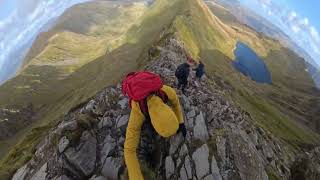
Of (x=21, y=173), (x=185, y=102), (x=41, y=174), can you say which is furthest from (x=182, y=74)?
(x=21, y=173)

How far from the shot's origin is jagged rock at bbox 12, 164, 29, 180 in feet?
103

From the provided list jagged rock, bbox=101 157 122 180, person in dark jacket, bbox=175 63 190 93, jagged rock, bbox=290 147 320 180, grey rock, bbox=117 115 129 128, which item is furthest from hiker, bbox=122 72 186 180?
jagged rock, bbox=290 147 320 180

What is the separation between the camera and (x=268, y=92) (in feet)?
593

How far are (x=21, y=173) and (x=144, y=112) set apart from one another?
12937mm

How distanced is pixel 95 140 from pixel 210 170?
744 centimetres

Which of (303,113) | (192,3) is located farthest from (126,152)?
(303,113)

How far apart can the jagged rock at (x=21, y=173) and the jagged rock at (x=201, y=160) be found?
37.1ft

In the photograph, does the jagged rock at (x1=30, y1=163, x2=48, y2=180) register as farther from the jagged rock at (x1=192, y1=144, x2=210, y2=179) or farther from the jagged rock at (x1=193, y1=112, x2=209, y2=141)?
the jagged rock at (x1=193, y1=112, x2=209, y2=141)

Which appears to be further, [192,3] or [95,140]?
[192,3]

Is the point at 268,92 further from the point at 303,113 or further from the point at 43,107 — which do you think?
the point at 43,107

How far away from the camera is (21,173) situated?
3184 cm

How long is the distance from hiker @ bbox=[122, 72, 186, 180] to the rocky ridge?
428 centimetres

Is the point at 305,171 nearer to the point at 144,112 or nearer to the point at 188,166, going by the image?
the point at 188,166

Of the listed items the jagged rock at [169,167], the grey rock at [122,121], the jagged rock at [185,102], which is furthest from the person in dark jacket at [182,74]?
the jagged rock at [169,167]
